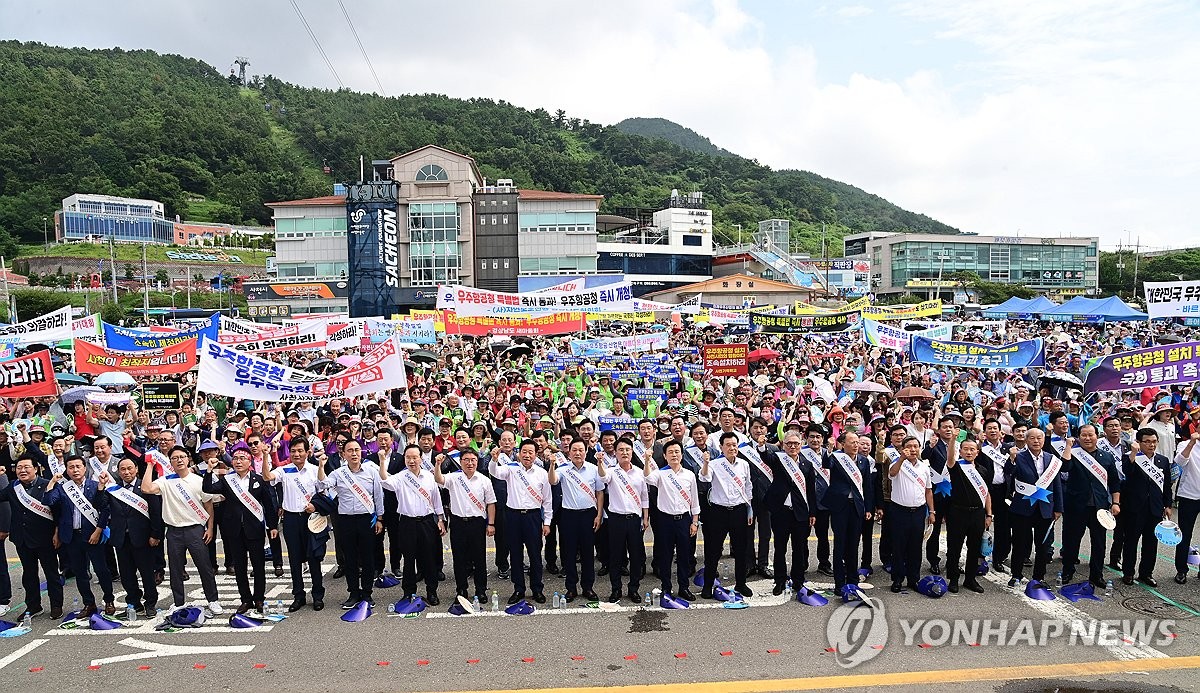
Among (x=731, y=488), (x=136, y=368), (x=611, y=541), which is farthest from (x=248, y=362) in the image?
(x=731, y=488)

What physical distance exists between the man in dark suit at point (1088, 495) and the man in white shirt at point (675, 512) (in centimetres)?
336

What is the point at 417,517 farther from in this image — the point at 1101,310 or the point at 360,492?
the point at 1101,310

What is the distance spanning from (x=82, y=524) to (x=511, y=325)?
1398 centimetres

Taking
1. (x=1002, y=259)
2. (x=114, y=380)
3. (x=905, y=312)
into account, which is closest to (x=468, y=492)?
(x=114, y=380)

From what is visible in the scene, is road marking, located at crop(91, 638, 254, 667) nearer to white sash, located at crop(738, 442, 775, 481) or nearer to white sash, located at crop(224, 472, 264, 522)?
white sash, located at crop(224, 472, 264, 522)

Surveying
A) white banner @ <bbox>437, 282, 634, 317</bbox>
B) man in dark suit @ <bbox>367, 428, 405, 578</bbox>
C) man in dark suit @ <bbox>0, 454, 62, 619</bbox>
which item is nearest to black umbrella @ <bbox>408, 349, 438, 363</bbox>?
white banner @ <bbox>437, 282, 634, 317</bbox>

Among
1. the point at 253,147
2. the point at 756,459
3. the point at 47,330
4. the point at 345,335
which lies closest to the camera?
the point at 756,459

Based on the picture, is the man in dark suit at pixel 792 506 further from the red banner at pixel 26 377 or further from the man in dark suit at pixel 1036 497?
the red banner at pixel 26 377

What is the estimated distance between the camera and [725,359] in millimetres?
16781

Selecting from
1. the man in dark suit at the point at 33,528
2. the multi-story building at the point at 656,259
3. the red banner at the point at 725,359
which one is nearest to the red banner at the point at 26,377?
the man in dark suit at the point at 33,528

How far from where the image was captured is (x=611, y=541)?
277 inches

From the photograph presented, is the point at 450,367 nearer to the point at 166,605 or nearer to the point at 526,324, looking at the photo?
the point at 526,324

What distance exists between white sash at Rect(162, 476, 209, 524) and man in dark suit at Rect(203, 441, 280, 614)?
12 centimetres

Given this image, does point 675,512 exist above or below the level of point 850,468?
below
